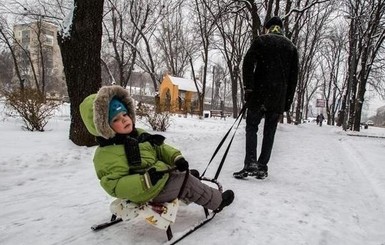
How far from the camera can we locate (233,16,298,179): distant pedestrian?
4.89 m

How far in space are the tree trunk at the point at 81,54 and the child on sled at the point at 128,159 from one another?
423 cm

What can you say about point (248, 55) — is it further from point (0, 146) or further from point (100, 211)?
point (0, 146)

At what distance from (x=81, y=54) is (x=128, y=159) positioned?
477 cm

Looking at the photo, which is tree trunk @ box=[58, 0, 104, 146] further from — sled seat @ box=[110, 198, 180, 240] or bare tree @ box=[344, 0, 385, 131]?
bare tree @ box=[344, 0, 385, 131]

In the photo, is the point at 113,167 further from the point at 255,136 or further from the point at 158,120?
the point at 158,120

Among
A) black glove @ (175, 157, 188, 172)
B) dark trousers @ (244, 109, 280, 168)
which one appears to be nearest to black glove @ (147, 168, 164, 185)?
black glove @ (175, 157, 188, 172)

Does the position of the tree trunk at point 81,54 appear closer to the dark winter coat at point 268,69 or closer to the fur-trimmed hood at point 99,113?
the dark winter coat at point 268,69

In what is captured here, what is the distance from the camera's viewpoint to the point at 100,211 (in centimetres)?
376

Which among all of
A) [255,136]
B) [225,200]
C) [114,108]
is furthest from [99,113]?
[255,136]

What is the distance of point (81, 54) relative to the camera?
23.0 feet

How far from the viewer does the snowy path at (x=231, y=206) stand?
3086 millimetres

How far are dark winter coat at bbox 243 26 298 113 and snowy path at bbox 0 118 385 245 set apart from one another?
3.68 ft

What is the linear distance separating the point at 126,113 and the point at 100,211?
127cm

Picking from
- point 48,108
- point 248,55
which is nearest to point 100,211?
point 248,55
